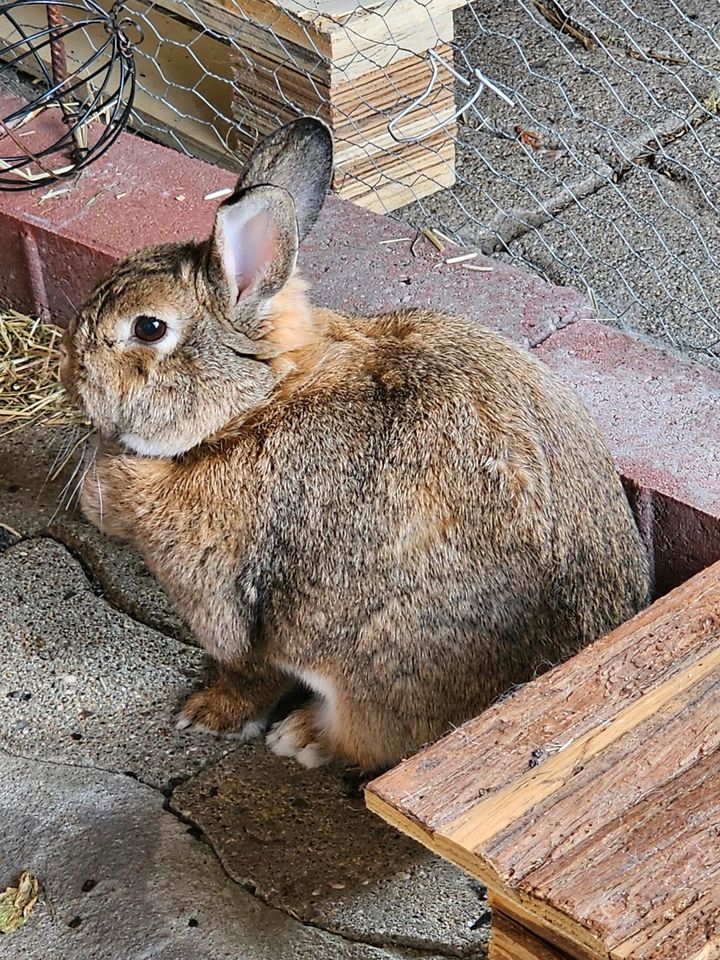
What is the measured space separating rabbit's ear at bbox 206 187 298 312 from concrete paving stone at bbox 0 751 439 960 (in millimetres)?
893

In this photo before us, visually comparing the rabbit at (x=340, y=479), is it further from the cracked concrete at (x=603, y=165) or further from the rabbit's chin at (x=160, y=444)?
the cracked concrete at (x=603, y=165)

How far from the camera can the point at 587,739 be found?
1.93 meters

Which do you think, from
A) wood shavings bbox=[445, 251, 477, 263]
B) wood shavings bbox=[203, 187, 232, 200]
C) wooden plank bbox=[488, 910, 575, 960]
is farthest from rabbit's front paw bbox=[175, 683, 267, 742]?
wood shavings bbox=[203, 187, 232, 200]

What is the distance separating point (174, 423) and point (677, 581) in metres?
0.99

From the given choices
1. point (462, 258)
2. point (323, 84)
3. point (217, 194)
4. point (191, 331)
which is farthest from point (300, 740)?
point (323, 84)

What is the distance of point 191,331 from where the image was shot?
2.43 meters

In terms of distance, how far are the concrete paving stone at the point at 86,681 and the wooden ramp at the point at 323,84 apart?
5.35ft

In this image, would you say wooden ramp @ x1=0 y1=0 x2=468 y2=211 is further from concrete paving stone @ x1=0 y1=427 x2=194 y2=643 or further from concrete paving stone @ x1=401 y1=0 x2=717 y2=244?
concrete paving stone @ x1=0 y1=427 x2=194 y2=643

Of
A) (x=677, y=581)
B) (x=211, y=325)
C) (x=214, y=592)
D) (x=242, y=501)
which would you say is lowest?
(x=677, y=581)

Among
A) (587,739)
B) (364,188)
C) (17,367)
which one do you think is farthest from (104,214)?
(587,739)

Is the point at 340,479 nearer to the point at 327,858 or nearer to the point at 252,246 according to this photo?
the point at 252,246

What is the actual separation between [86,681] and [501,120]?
2.69 m

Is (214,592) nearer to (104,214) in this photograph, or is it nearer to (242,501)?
(242,501)

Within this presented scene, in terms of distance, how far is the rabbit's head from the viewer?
241 centimetres
